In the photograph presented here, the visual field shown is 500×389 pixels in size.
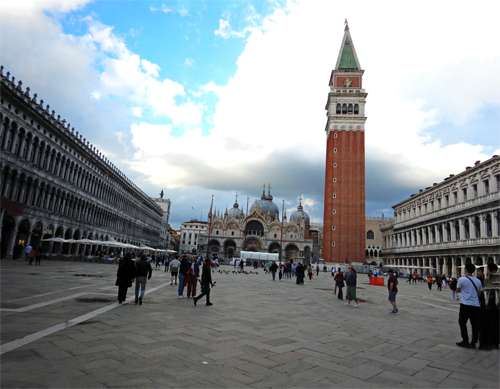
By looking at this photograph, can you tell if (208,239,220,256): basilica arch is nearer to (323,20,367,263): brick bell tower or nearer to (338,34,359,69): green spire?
(323,20,367,263): brick bell tower

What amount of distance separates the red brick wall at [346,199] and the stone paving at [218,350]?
158 feet

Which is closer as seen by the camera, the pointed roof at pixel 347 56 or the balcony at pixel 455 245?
the balcony at pixel 455 245

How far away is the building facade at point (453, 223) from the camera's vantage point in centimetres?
3128

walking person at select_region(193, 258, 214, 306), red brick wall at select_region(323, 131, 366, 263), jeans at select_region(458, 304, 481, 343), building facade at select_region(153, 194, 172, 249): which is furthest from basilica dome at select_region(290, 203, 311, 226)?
jeans at select_region(458, 304, 481, 343)

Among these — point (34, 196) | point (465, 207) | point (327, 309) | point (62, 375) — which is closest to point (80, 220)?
point (34, 196)

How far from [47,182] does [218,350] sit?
105ft

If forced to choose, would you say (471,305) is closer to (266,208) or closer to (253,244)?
(253,244)

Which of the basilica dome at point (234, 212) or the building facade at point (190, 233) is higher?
the basilica dome at point (234, 212)

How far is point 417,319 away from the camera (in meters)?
9.80

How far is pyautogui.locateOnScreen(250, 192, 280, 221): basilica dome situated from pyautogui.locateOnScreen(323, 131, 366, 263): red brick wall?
29017 mm

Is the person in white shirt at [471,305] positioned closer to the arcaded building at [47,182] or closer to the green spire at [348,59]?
the arcaded building at [47,182]

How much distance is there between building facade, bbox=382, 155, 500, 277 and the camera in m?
31.3

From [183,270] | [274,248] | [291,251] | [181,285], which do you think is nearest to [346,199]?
[291,251]

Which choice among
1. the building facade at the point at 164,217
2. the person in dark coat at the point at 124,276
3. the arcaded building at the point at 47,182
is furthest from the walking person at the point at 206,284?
the building facade at the point at 164,217
